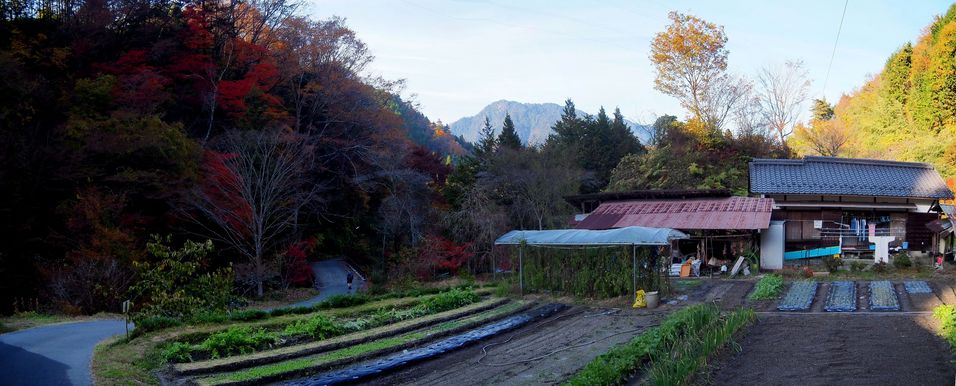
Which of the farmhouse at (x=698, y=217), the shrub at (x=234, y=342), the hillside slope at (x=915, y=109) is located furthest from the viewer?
the hillside slope at (x=915, y=109)

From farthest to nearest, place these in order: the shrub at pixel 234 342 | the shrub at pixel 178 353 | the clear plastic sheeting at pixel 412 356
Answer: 1. the shrub at pixel 234 342
2. the shrub at pixel 178 353
3. the clear plastic sheeting at pixel 412 356

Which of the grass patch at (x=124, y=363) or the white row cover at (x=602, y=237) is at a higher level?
the white row cover at (x=602, y=237)

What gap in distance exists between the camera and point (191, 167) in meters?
23.5

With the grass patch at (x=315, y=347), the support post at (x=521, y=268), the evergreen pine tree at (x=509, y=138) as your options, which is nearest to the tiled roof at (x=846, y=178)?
the support post at (x=521, y=268)

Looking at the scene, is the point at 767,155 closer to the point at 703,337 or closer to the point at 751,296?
the point at 751,296

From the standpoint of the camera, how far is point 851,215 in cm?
2284

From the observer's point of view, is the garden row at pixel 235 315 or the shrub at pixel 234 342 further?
the garden row at pixel 235 315

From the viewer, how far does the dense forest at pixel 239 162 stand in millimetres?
19953

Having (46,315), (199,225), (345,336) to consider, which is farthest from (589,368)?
(199,225)

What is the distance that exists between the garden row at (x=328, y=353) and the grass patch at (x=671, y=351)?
4.02 m

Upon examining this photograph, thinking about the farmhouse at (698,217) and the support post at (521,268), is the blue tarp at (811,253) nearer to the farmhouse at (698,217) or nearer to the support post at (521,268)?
the farmhouse at (698,217)

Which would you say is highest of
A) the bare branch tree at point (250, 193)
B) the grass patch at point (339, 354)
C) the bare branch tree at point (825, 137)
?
the bare branch tree at point (825, 137)

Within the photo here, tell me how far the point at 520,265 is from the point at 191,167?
1328cm

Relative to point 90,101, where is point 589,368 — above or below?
below
